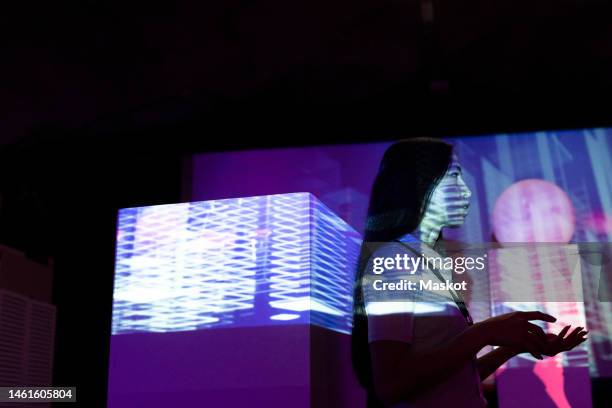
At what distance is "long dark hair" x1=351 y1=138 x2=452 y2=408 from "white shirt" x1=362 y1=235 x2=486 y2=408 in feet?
0.12

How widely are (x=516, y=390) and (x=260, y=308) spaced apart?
1.47 meters

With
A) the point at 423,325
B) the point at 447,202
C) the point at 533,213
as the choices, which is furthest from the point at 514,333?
the point at 533,213

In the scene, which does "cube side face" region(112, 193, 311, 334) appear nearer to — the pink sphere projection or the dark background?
the dark background

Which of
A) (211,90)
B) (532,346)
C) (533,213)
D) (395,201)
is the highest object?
(211,90)

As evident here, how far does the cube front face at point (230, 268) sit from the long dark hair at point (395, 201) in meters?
0.91

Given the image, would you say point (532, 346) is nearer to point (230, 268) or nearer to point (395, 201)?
point (395, 201)

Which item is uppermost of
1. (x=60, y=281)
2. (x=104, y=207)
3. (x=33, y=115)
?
(x=33, y=115)

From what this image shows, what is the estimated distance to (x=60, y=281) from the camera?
12.4ft

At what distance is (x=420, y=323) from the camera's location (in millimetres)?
1189

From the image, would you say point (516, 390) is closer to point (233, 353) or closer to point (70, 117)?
point (233, 353)

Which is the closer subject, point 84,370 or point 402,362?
point 402,362

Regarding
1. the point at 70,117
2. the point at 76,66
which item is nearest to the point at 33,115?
the point at 70,117

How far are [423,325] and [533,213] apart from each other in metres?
2.33

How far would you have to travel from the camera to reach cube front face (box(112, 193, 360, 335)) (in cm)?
222
